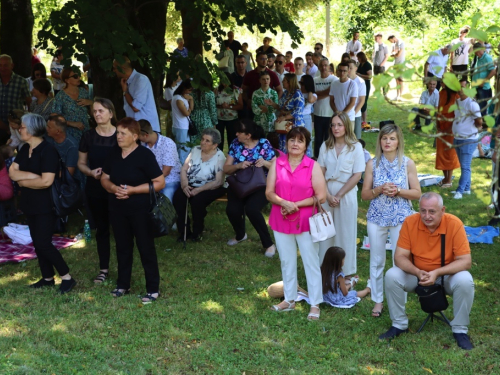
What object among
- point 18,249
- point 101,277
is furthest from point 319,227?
point 18,249

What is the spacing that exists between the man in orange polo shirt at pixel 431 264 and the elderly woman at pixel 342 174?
1.14 m

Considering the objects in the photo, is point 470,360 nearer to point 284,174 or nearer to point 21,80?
point 284,174

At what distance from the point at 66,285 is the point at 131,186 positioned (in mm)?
1402

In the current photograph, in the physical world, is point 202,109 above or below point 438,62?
below

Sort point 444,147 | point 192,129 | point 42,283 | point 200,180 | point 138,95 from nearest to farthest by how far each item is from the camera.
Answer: point 42,283 < point 200,180 < point 138,95 < point 192,129 < point 444,147

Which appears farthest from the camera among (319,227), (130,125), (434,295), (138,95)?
(138,95)

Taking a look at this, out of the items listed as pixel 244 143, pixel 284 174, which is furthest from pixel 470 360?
pixel 244 143

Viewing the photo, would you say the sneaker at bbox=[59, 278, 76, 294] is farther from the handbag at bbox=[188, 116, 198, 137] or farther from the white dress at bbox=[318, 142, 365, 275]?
the handbag at bbox=[188, 116, 198, 137]

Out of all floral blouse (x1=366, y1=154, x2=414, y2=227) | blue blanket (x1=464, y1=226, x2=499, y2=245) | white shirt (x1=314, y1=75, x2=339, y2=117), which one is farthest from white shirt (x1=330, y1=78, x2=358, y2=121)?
floral blouse (x1=366, y1=154, x2=414, y2=227)

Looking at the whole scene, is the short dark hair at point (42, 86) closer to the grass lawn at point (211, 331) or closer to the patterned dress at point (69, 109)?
the patterned dress at point (69, 109)

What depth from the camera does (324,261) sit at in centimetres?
687

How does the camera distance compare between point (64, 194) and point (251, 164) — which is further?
point (251, 164)

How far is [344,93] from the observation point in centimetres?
1224

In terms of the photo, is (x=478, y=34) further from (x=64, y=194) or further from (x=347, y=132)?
(x=64, y=194)
